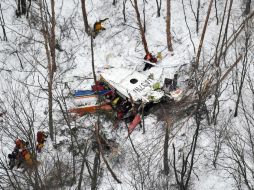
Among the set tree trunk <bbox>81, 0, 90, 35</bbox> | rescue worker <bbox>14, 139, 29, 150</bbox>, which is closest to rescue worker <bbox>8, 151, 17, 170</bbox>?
rescue worker <bbox>14, 139, 29, 150</bbox>

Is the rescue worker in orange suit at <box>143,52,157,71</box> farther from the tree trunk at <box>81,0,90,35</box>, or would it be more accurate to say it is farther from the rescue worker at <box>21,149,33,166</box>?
the rescue worker at <box>21,149,33,166</box>

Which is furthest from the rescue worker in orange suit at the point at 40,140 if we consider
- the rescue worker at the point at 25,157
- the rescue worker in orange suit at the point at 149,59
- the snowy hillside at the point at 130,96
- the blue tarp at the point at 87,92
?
the rescue worker in orange suit at the point at 149,59

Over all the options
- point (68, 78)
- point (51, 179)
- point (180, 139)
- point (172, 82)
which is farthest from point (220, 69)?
point (51, 179)

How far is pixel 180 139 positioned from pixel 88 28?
848 cm

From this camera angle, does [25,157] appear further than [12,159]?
No

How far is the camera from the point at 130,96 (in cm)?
2103

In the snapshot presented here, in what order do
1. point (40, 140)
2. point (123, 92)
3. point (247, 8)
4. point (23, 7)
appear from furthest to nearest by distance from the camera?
point (23, 7) → point (247, 8) → point (123, 92) → point (40, 140)

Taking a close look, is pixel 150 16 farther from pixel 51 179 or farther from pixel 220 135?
pixel 51 179

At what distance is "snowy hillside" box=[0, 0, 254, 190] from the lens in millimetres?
19906

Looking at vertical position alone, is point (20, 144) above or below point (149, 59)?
below

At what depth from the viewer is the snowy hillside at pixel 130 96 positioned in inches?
784

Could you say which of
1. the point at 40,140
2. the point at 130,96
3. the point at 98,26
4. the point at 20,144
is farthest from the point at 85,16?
the point at 20,144

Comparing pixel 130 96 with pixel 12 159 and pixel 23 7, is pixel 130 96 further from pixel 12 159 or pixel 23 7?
pixel 23 7

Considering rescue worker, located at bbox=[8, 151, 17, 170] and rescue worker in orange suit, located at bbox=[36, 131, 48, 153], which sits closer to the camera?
rescue worker, located at bbox=[8, 151, 17, 170]
